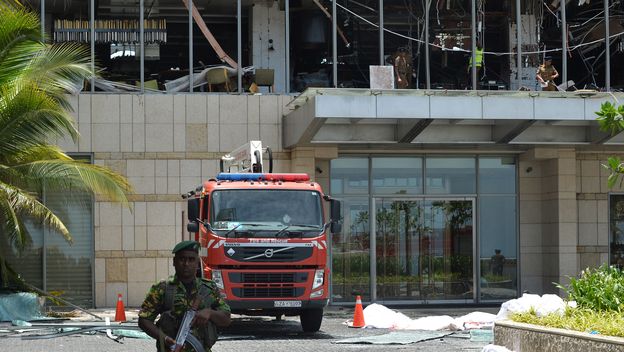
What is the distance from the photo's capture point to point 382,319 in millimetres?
19641

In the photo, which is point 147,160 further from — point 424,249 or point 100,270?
point 424,249

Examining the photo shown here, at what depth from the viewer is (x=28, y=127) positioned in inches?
802

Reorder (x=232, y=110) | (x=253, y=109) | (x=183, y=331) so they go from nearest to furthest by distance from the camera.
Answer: (x=183, y=331)
(x=232, y=110)
(x=253, y=109)

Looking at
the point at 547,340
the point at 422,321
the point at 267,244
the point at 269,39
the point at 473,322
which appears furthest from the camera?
the point at 269,39

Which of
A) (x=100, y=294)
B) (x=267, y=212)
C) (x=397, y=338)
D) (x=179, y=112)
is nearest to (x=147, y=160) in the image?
(x=179, y=112)

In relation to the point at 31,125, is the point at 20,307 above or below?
below

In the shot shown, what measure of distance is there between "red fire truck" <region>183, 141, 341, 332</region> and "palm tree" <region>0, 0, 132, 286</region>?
344 centimetres

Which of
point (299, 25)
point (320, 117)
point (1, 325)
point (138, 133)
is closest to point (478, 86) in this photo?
point (299, 25)

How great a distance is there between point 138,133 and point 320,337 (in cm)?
849

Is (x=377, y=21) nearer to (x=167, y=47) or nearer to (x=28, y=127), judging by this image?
(x=167, y=47)

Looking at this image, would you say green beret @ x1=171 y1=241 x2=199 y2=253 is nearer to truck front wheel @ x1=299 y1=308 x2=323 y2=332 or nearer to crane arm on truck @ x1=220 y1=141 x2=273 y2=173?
truck front wheel @ x1=299 y1=308 x2=323 y2=332

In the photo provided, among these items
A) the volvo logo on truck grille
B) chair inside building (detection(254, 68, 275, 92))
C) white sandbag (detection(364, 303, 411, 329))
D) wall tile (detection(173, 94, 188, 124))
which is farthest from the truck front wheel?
chair inside building (detection(254, 68, 275, 92))

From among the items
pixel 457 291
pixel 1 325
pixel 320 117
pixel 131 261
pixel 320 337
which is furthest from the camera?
pixel 457 291

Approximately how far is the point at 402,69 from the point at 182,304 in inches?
769
